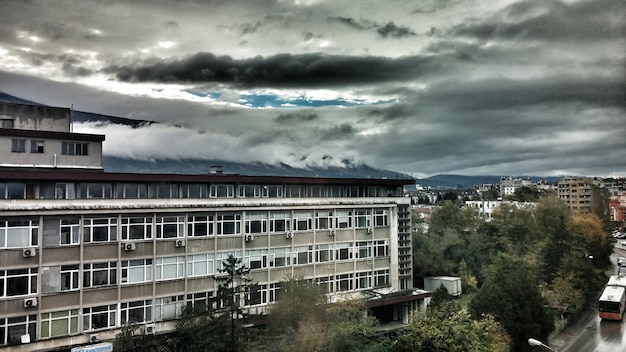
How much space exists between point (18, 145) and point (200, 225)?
10092mm

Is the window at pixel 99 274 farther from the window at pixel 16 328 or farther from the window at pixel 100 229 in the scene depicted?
the window at pixel 16 328

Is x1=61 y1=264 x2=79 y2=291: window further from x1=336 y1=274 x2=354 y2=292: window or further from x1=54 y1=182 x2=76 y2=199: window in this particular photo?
x1=336 y1=274 x2=354 y2=292: window

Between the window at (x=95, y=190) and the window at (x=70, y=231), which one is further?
the window at (x=95, y=190)

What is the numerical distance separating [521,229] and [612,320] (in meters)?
18.6

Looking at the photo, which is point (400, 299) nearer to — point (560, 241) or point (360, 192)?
point (360, 192)

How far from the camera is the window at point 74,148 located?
27.3 meters

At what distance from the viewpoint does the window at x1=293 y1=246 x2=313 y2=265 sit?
32.4m

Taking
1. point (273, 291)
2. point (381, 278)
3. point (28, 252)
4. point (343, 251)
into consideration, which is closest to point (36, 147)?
point (28, 252)

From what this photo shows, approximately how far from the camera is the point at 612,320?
43219 millimetres

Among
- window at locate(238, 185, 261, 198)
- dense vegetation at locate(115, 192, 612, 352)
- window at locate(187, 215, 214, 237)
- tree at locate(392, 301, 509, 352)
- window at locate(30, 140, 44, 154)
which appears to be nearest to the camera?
dense vegetation at locate(115, 192, 612, 352)

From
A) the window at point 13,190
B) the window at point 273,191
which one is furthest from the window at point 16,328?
the window at point 273,191

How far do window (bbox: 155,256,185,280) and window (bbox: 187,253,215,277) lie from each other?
399 mm

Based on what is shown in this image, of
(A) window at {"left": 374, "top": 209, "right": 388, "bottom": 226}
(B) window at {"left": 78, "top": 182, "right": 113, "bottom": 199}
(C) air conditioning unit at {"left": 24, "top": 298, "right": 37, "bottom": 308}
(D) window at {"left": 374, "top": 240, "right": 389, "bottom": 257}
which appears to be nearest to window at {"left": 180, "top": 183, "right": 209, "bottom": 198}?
(B) window at {"left": 78, "top": 182, "right": 113, "bottom": 199}

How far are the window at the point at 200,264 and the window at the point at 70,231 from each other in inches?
233
